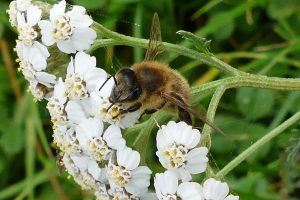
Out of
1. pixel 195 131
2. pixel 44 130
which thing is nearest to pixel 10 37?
pixel 44 130

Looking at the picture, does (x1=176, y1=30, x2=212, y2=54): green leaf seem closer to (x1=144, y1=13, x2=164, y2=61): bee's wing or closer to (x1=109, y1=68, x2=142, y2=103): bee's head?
(x1=144, y1=13, x2=164, y2=61): bee's wing

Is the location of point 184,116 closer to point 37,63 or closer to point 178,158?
point 178,158

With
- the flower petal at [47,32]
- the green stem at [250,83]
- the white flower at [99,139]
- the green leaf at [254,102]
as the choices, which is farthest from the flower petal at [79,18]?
the green leaf at [254,102]

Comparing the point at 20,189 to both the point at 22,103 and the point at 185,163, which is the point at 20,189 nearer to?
the point at 22,103

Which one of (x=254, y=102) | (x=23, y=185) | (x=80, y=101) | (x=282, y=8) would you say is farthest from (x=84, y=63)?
(x=282, y=8)

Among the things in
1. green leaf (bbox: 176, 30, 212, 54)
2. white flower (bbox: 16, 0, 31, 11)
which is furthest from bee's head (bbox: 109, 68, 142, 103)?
white flower (bbox: 16, 0, 31, 11)

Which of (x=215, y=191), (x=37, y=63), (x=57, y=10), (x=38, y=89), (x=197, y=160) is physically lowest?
(x=215, y=191)
